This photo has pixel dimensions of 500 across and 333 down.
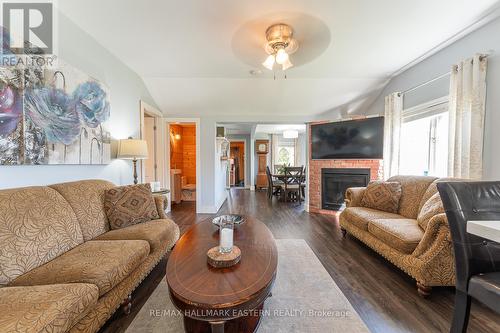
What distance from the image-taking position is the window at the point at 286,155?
29.0 ft

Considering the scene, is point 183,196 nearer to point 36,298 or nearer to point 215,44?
point 215,44

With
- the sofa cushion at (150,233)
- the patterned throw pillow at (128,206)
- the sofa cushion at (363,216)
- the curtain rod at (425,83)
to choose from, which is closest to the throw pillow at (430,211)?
the sofa cushion at (363,216)

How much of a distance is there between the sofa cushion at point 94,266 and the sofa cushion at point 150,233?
0.52 ft

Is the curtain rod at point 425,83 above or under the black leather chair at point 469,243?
above

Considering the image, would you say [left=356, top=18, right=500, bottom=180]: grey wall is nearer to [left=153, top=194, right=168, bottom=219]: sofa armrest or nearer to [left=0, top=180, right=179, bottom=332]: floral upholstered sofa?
[left=0, top=180, right=179, bottom=332]: floral upholstered sofa

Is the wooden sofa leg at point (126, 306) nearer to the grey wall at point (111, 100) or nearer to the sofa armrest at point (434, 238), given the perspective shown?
the grey wall at point (111, 100)

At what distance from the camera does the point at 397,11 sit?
211 cm

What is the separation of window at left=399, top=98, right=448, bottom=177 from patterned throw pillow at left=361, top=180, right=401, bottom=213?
2.72 feet

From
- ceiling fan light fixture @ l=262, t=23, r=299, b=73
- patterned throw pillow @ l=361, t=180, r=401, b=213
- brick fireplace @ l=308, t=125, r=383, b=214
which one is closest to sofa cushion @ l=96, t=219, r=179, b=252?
ceiling fan light fixture @ l=262, t=23, r=299, b=73

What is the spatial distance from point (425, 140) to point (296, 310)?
3356 millimetres

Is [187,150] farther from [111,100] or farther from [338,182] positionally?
[338,182]

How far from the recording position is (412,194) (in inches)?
102

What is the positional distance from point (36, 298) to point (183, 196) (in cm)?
478

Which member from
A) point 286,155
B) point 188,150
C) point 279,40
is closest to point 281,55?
point 279,40
